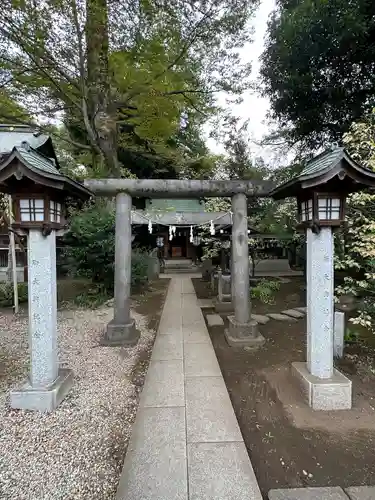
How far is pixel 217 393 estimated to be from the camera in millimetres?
3449

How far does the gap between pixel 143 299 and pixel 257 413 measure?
688 centimetres

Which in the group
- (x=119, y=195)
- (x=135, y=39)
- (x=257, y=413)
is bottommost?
(x=257, y=413)

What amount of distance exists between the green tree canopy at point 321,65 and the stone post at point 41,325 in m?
8.94

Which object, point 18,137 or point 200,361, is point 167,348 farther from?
point 18,137

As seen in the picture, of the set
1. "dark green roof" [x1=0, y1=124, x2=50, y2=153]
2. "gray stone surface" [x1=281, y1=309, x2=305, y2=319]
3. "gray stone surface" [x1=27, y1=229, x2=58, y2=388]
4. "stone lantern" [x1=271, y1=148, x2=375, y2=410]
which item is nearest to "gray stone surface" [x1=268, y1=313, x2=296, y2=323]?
"gray stone surface" [x1=281, y1=309, x2=305, y2=319]

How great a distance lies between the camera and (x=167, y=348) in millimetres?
5039

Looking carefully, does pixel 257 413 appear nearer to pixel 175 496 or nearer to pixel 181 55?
pixel 175 496

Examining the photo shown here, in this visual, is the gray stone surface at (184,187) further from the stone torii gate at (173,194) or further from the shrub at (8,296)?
the shrub at (8,296)

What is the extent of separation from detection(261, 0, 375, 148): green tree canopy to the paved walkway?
8.47 metres

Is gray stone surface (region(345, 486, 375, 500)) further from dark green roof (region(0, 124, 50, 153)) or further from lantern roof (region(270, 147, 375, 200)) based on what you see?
dark green roof (region(0, 124, 50, 153))

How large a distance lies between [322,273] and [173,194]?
324 centimetres

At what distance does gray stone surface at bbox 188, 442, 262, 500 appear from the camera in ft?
6.64

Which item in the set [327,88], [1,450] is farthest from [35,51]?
[1,450]

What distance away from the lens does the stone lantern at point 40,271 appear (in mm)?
3061
